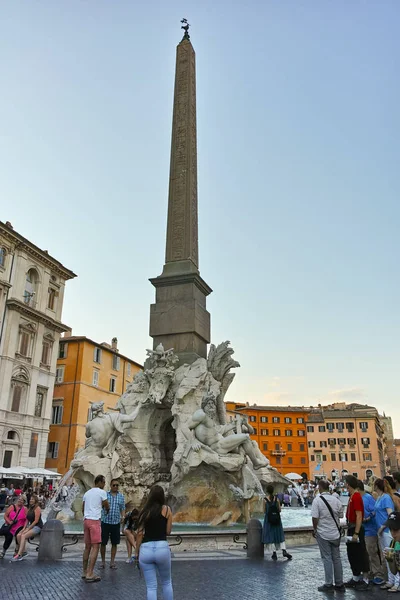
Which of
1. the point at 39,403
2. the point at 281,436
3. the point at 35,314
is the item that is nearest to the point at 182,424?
the point at 39,403

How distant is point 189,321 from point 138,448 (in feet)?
9.98

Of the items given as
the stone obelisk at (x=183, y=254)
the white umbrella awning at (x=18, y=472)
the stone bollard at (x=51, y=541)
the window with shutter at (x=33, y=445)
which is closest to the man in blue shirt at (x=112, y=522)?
the stone bollard at (x=51, y=541)

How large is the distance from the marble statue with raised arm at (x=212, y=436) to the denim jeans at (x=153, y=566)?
580cm

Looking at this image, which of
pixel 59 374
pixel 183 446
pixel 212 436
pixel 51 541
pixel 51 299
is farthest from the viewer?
pixel 59 374

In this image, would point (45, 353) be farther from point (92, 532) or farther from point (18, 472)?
point (92, 532)

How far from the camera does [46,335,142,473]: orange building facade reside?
31.5 m

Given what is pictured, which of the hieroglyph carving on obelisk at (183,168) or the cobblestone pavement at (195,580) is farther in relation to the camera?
the hieroglyph carving on obelisk at (183,168)

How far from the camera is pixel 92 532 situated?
Answer: 5875 millimetres

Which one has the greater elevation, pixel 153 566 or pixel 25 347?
pixel 25 347

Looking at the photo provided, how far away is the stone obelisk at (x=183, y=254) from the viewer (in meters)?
12.1

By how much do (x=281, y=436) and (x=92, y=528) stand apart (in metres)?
59.5

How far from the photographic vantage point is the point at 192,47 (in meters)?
16.2

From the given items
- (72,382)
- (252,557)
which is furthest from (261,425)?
(252,557)

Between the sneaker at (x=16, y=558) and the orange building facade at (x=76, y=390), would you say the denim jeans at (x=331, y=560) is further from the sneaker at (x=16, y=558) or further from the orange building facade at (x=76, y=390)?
the orange building facade at (x=76, y=390)
